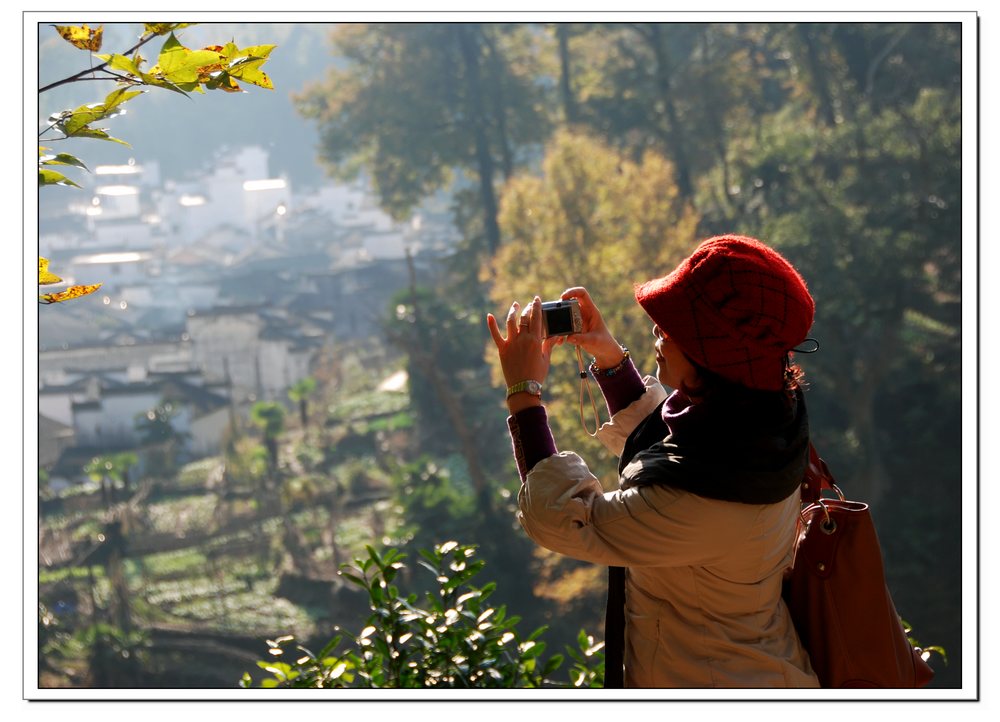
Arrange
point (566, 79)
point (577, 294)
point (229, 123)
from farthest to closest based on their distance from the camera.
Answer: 1. point (229, 123)
2. point (566, 79)
3. point (577, 294)

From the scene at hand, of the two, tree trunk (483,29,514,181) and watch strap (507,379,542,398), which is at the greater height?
tree trunk (483,29,514,181)

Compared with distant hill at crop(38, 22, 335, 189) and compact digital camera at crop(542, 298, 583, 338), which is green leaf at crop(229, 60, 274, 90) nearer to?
compact digital camera at crop(542, 298, 583, 338)

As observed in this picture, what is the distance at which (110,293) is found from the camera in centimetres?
1263

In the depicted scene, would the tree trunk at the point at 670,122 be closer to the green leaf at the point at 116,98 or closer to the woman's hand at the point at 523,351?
the woman's hand at the point at 523,351

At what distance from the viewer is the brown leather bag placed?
891mm

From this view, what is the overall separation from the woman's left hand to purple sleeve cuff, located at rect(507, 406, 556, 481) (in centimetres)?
3

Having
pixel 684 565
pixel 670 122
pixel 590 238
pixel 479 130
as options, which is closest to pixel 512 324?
pixel 684 565

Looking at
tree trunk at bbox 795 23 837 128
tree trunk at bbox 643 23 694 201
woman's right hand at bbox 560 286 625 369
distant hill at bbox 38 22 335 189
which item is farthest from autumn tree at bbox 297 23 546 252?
woman's right hand at bbox 560 286 625 369

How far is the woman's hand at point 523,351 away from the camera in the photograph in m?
0.89

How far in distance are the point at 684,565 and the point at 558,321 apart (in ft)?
0.96

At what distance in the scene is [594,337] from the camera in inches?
42.5

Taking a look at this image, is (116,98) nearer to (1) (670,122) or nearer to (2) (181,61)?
(2) (181,61)
